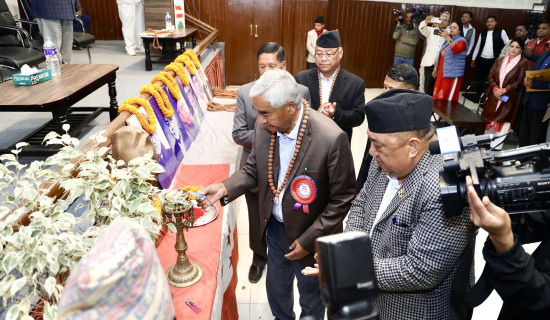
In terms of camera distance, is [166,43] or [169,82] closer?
[169,82]

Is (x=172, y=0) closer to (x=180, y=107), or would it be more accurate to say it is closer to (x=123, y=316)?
(x=180, y=107)

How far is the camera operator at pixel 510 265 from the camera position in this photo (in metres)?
1.03

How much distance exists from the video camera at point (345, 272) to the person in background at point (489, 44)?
28.1 feet

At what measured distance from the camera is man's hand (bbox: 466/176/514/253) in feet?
3.37

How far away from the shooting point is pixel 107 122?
3947 mm

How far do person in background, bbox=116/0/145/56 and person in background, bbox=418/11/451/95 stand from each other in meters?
5.20

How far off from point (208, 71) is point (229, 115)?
157 cm

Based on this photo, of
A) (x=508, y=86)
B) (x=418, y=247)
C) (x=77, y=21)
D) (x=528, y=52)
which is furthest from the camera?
(x=77, y=21)

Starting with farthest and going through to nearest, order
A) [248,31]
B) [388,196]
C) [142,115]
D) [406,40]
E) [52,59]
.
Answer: [248,31] < [406,40] < [52,59] < [142,115] < [388,196]

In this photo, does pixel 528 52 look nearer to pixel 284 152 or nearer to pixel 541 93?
pixel 541 93

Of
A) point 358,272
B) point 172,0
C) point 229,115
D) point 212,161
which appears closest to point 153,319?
point 358,272

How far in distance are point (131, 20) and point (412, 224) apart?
6686mm

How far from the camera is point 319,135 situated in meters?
1.92

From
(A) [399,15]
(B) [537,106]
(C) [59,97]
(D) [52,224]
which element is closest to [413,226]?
(D) [52,224]
